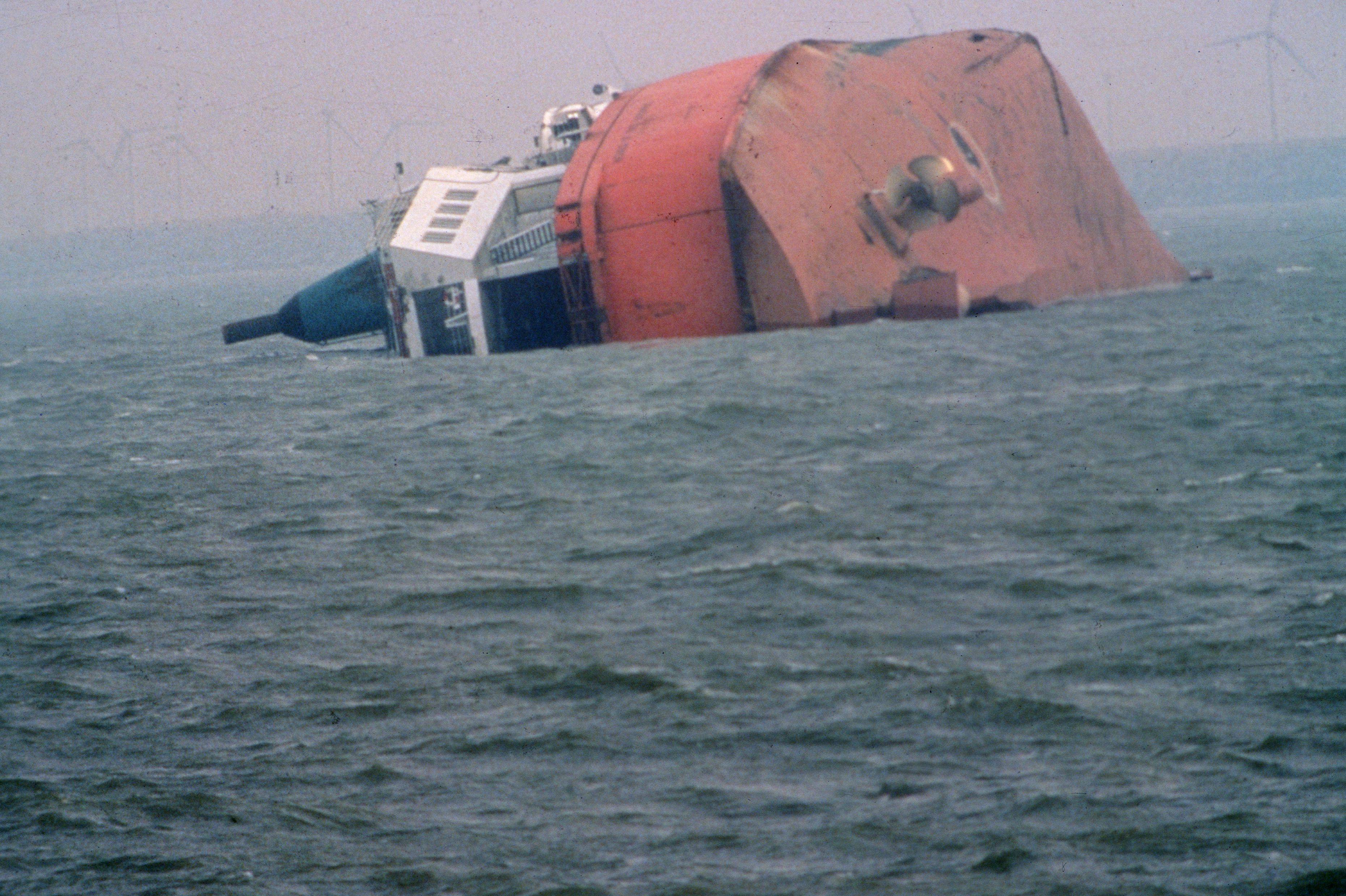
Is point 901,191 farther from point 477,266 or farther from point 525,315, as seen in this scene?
point 477,266

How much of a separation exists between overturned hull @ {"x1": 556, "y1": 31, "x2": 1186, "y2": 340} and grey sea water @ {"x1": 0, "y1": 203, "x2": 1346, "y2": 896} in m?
A: 6.65

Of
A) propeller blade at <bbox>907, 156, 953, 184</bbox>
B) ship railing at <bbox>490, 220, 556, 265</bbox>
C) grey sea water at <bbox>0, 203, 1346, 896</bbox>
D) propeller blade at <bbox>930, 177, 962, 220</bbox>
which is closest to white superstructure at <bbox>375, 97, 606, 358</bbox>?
ship railing at <bbox>490, 220, 556, 265</bbox>

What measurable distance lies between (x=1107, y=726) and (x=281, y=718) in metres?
6.22

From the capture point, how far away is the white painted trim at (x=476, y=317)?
125 feet

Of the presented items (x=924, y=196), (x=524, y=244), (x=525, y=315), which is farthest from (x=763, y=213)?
(x=525, y=315)

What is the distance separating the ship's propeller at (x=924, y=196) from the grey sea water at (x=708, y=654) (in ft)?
31.0

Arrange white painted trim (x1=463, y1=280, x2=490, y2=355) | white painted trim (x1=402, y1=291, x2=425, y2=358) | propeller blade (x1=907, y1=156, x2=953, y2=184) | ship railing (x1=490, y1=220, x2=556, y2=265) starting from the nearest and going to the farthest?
propeller blade (x1=907, y1=156, x2=953, y2=184) → ship railing (x1=490, y1=220, x2=556, y2=265) → white painted trim (x1=463, y1=280, x2=490, y2=355) → white painted trim (x1=402, y1=291, x2=425, y2=358)

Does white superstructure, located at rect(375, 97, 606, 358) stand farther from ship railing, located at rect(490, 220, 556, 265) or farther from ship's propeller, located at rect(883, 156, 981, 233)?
ship's propeller, located at rect(883, 156, 981, 233)

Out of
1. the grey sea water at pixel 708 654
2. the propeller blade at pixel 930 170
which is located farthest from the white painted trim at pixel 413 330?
the propeller blade at pixel 930 170

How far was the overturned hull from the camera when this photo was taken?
33.6 metres

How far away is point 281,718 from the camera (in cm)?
1143

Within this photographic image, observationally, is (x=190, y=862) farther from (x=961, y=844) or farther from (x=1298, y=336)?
(x=1298, y=336)

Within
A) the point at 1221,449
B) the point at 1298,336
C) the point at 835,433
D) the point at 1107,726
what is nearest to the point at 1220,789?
the point at 1107,726

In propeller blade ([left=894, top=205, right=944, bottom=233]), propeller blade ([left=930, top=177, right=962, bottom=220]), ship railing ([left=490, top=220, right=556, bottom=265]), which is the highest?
ship railing ([left=490, top=220, right=556, bottom=265])
